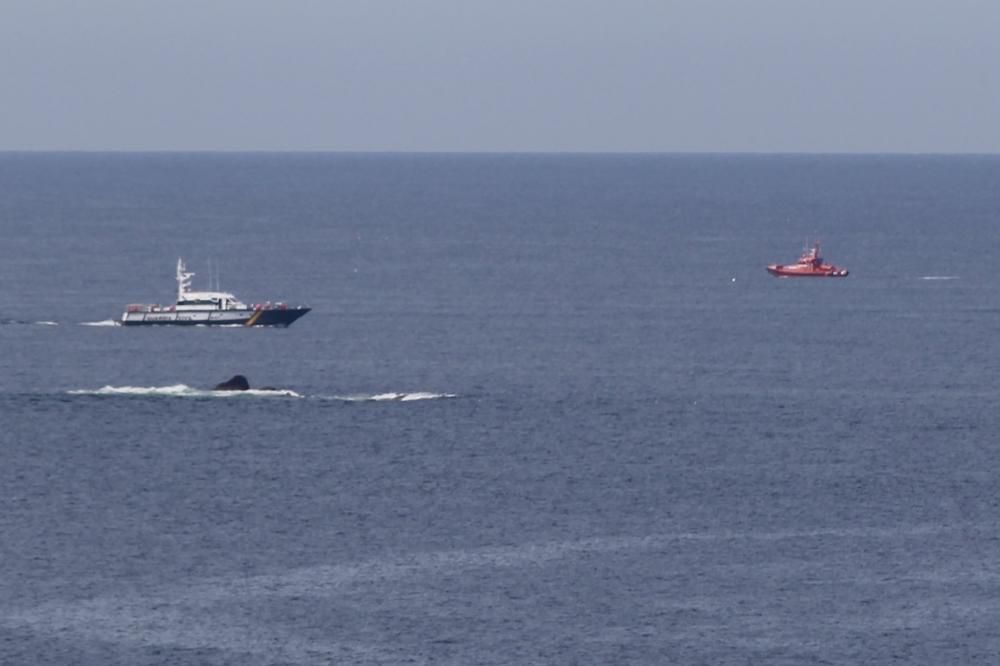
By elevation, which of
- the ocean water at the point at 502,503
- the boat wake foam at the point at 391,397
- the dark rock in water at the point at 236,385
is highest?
the dark rock in water at the point at 236,385

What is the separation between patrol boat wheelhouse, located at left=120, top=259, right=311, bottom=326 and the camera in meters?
195

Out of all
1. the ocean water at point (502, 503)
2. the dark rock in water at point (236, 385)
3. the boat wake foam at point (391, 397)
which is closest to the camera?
the ocean water at point (502, 503)

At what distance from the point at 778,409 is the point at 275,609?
5934cm

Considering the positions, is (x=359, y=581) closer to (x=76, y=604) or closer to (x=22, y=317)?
(x=76, y=604)

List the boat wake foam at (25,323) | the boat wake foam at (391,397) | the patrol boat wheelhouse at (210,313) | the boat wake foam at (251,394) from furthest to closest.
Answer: the patrol boat wheelhouse at (210,313) → the boat wake foam at (25,323) → the boat wake foam at (251,394) → the boat wake foam at (391,397)

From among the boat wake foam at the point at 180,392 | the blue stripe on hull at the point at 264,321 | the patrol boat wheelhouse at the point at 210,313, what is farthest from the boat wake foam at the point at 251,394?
the blue stripe on hull at the point at 264,321

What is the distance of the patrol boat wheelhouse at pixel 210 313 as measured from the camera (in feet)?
639

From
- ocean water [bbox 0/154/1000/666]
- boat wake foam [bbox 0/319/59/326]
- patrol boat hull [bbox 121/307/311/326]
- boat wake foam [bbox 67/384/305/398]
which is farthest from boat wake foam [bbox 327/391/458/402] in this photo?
boat wake foam [bbox 0/319/59/326]

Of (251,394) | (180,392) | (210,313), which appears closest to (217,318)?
(210,313)

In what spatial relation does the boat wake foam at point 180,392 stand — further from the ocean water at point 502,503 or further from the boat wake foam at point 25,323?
the boat wake foam at point 25,323

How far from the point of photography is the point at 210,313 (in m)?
197

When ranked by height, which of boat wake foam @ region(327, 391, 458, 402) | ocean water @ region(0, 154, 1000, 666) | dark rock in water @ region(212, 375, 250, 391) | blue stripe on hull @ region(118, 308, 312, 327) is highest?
blue stripe on hull @ region(118, 308, 312, 327)

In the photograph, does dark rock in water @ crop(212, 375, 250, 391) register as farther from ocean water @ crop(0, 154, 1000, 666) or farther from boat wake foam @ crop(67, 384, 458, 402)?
ocean water @ crop(0, 154, 1000, 666)

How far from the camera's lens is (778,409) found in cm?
14525
